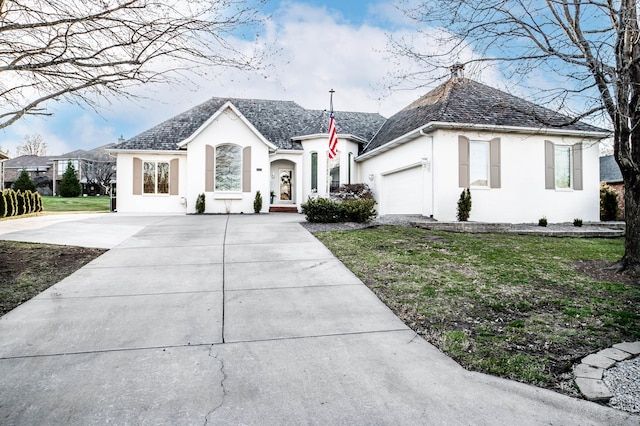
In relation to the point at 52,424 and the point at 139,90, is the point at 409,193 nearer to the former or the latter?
the point at 139,90

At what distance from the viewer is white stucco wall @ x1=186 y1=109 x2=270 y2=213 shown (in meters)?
17.1

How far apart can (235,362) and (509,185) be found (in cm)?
1305

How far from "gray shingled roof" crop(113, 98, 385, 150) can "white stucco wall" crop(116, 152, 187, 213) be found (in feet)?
1.45

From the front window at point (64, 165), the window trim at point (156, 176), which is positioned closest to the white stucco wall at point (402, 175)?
the window trim at point (156, 176)

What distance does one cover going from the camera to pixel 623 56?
611 centimetres

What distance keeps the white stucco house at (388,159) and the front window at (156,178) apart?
5 cm

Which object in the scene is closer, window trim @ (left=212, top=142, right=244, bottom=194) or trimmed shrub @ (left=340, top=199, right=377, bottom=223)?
trimmed shrub @ (left=340, top=199, right=377, bottom=223)

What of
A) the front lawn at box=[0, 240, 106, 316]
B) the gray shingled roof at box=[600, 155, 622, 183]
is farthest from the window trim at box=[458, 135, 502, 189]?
the gray shingled roof at box=[600, 155, 622, 183]

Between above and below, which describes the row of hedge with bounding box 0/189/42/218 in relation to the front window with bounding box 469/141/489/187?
below

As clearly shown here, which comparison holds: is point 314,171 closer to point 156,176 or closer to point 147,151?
point 156,176

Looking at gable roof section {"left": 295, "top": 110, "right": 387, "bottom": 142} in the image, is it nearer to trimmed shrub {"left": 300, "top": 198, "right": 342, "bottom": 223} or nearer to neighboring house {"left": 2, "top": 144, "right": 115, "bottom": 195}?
trimmed shrub {"left": 300, "top": 198, "right": 342, "bottom": 223}

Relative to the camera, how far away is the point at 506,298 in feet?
16.8

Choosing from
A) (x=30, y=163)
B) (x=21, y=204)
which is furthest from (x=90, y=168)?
(x=21, y=204)

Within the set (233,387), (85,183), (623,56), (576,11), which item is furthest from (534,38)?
(85,183)
